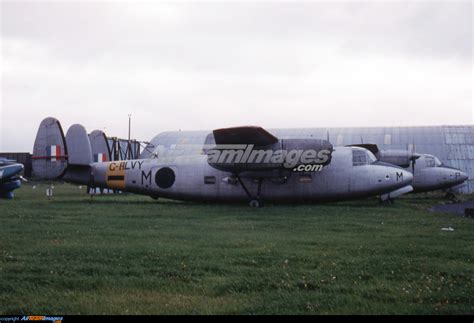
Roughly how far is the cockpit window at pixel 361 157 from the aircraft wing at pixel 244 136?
3406 mm

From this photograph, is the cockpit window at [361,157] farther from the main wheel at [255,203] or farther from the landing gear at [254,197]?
the main wheel at [255,203]

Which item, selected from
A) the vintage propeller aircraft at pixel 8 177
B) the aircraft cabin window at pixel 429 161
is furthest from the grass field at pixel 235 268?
the vintage propeller aircraft at pixel 8 177

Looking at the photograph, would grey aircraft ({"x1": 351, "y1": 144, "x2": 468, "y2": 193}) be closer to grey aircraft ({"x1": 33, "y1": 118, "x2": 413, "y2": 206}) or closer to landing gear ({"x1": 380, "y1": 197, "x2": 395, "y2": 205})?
landing gear ({"x1": 380, "y1": 197, "x2": 395, "y2": 205})

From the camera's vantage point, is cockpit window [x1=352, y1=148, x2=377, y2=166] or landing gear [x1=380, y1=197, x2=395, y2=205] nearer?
cockpit window [x1=352, y1=148, x2=377, y2=166]

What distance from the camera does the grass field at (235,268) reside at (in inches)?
221

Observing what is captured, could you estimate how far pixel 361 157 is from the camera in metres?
20.5

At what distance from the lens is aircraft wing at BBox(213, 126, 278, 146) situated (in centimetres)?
1884

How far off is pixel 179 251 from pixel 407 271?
3.85m

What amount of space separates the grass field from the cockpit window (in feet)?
24.3

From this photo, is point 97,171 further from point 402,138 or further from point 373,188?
point 402,138

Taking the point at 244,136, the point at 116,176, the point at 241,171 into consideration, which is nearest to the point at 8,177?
the point at 116,176

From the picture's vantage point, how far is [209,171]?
2109 centimetres

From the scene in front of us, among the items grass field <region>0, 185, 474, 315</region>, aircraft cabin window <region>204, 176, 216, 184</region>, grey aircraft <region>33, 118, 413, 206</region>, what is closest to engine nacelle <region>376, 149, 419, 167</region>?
grey aircraft <region>33, 118, 413, 206</region>

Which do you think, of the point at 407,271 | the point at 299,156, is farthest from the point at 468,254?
the point at 299,156
